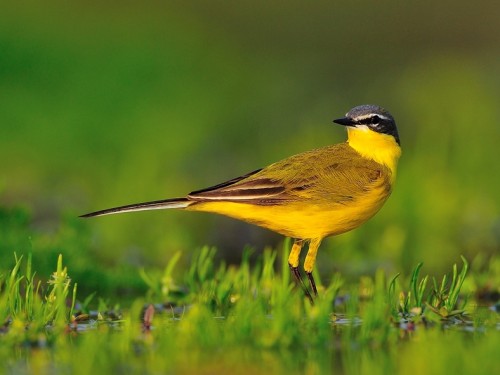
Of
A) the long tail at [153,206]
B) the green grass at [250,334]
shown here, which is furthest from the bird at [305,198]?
the green grass at [250,334]

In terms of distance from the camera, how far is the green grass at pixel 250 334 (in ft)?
24.7

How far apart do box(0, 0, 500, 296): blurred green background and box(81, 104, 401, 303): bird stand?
155 centimetres

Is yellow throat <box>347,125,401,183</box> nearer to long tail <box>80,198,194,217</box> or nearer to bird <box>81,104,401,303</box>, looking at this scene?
bird <box>81,104,401,303</box>

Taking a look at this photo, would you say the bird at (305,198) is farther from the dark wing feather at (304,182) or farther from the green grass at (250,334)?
the green grass at (250,334)

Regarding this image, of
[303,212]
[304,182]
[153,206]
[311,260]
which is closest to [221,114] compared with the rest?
[311,260]

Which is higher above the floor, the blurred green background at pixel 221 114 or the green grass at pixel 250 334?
the blurred green background at pixel 221 114

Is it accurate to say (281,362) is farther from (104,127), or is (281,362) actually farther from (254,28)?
(254,28)

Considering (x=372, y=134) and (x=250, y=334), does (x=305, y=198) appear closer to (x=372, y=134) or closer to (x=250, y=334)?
(x=372, y=134)

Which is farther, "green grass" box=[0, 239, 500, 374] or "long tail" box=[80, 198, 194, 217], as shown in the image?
"long tail" box=[80, 198, 194, 217]

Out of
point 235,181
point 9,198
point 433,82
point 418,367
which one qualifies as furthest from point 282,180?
point 433,82

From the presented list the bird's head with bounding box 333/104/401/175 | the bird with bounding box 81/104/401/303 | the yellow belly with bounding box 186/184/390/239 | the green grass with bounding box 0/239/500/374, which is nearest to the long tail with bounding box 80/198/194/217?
the bird with bounding box 81/104/401/303

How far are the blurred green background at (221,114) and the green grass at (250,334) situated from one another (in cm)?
165

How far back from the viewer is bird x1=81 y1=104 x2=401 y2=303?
9.80 metres

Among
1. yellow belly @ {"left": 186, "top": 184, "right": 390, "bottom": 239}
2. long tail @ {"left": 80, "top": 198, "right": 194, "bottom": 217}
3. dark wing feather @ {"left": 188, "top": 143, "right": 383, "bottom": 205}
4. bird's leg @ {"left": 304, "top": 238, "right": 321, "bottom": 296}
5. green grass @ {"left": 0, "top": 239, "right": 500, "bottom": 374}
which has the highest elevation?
dark wing feather @ {"left": 188, "top": 143, "right": 383, "bottom": 205}
